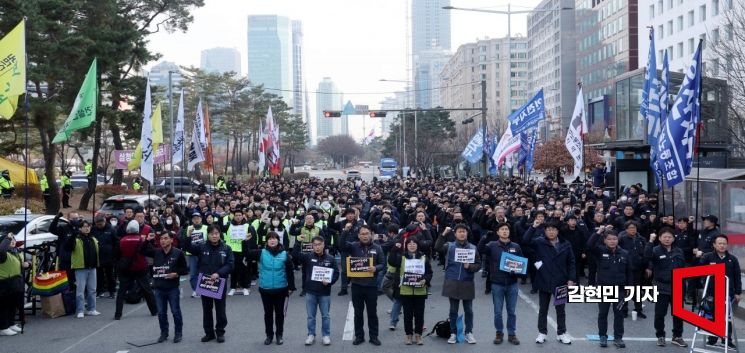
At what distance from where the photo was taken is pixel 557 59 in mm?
118812

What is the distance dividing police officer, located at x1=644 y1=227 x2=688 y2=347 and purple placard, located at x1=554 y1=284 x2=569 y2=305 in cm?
122

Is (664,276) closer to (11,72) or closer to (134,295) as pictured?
(134,295)

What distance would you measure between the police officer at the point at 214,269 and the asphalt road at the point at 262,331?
0.21 meters

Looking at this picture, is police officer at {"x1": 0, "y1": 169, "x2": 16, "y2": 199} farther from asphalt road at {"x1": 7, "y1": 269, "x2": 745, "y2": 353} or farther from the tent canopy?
asphalt road at {"x1": 7, "y1": 269, "x2": 745, "y2": 353}

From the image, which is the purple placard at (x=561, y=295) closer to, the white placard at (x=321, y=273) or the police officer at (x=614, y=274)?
the police officer at (x=614, y=274)

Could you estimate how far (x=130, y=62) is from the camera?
111ft

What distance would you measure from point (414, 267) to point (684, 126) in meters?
6.59

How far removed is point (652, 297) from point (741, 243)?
4316 millimetres

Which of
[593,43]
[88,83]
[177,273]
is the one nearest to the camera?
[177,273]

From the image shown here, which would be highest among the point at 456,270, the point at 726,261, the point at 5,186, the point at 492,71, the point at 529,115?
the point at 492,71

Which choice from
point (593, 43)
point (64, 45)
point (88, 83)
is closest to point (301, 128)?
point (593, 43)

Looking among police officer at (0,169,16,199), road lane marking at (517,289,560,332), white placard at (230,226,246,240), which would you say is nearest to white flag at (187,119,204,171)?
police officer at (0,169,16,199)

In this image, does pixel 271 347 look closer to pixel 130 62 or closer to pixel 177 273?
pixel 177 273

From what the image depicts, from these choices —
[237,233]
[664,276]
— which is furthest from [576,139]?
[664,276]
